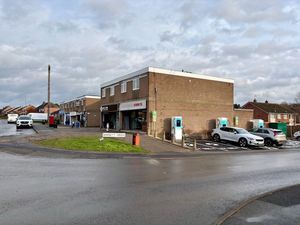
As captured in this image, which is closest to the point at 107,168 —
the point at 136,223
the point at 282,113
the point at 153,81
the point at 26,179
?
the point at 26,179

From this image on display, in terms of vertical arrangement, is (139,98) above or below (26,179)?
above

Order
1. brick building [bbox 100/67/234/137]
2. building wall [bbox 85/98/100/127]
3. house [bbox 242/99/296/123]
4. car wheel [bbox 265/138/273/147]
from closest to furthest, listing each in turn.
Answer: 1. car wheel [bbox 265/138/273/147]
2. brick building [bbox 100/67/234/137]
3. building wall [bbox 85/98/100/127]
4. house [bbox 242/99/296/123]

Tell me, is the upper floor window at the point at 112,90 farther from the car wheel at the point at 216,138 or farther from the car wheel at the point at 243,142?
the car wheel at the point at 243,142

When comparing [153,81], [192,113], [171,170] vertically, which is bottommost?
[171,170]

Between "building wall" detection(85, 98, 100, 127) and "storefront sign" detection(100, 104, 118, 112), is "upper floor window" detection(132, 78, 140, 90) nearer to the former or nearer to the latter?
"storefront sign" detection(100, 104, 118, 112)

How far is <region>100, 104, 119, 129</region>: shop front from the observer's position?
42344 mm

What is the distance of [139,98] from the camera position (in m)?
35.8

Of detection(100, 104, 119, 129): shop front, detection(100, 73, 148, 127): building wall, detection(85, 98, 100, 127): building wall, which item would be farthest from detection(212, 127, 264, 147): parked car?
detection(85, 98, 100, 127): building wall

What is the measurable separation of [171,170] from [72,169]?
387 centimetres

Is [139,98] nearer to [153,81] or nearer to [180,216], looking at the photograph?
[153,81]

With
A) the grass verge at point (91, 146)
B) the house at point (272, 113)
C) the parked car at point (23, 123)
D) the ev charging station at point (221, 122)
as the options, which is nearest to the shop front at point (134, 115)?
the ev charging station at point (221, 122)

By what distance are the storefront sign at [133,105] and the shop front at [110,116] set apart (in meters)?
2.37

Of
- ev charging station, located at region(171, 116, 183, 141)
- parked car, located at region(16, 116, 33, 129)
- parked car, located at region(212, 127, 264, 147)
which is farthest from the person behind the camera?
parked car, located at region(16, 116, 33, 129)

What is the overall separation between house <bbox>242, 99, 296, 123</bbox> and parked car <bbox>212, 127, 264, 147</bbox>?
4751 cm
